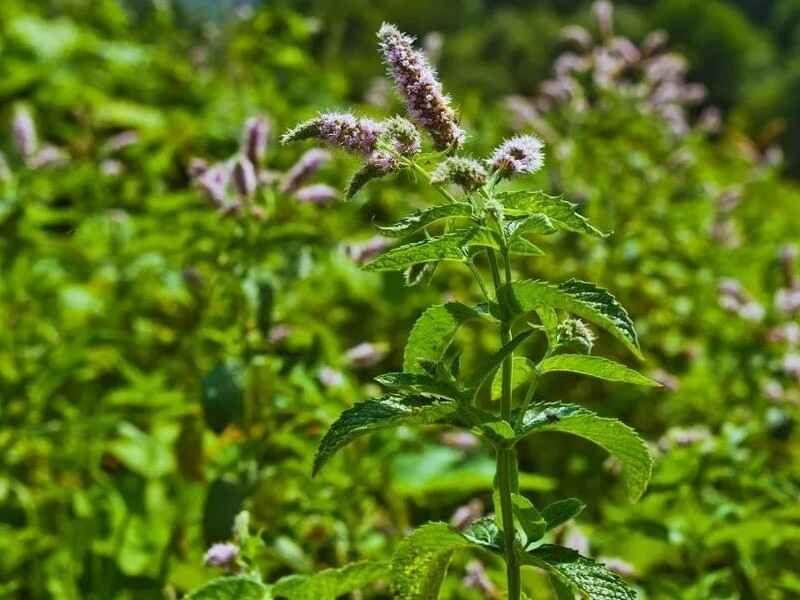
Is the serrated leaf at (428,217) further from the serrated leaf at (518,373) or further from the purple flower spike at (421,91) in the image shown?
the serrated leaf at (518,373)

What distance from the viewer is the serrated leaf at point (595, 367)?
1229 millimetres

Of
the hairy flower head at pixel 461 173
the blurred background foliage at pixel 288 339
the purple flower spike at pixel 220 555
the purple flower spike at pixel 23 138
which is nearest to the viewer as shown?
the hairy flower head at pixel 461 173

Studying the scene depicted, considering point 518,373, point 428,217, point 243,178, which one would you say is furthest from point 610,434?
point 243,178

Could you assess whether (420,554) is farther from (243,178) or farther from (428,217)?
(243,178)

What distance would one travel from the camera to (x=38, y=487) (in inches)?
118

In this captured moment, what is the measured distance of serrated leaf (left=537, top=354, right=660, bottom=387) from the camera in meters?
1.23

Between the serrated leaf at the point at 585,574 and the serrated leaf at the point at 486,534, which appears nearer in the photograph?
the serrated leaf at the point at 585,574

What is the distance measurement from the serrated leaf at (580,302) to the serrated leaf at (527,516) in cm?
24

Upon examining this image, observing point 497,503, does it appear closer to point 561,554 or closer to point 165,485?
point 561,554

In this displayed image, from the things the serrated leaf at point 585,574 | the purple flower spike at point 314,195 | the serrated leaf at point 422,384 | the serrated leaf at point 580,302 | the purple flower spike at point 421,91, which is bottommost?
the serrated leaf at point 585,574

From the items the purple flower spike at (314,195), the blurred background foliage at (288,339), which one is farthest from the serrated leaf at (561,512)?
the purple flower spike at (314,195)

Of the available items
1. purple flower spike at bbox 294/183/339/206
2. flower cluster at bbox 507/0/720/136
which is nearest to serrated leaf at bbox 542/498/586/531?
purple flower spike at bbox 294/183/339/206

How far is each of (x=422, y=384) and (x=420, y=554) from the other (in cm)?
21

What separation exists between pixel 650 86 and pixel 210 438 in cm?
286
